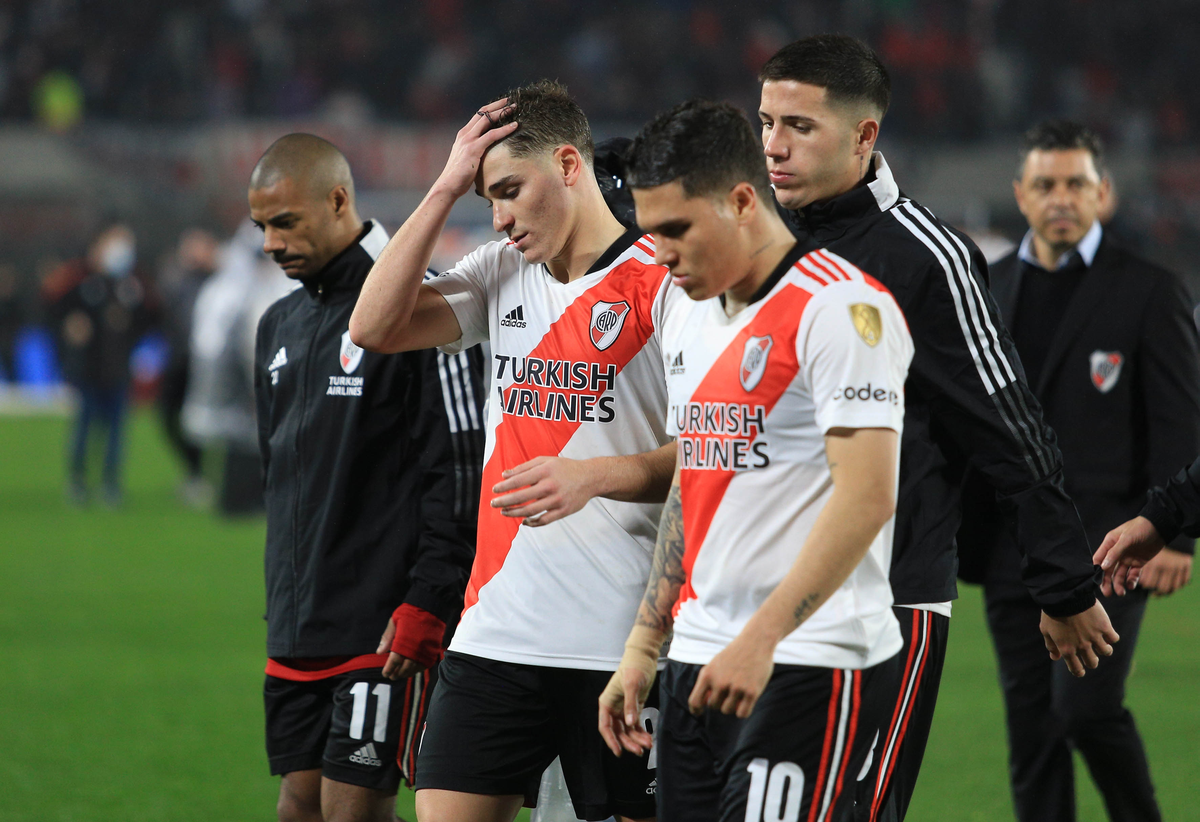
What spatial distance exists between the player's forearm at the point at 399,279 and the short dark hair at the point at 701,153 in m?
0.69

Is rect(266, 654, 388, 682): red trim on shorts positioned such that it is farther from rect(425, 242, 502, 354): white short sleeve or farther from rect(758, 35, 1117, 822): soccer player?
rect(758, 35, 1117, 822): soccer player

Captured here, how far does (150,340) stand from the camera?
22.6 m

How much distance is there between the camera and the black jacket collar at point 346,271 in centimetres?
388

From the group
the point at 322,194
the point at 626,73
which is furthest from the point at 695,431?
the point at 626,73

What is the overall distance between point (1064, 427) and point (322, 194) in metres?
2.31

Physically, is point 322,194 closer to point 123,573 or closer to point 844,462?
point 844,462

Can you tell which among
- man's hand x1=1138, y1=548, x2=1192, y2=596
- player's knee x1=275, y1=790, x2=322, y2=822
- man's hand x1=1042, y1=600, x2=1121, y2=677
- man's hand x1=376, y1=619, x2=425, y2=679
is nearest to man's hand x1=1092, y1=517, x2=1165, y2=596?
man's hand x1=1042, y1=600, x2=1121, y2=677

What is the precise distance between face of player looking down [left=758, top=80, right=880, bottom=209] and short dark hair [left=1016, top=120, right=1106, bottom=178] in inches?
62.3

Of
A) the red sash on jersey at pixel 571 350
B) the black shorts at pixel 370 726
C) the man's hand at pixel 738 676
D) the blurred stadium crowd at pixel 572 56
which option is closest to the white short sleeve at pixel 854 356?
the man's hand at pixel 738 676

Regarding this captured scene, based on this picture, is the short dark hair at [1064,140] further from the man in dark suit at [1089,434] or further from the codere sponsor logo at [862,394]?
the codere sponsor logo at [862,394]

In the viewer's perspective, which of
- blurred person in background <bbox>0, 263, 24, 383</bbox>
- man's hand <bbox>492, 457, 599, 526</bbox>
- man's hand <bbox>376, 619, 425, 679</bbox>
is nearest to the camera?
man's hand <bbox>492, 457, 599, 526</bbox>

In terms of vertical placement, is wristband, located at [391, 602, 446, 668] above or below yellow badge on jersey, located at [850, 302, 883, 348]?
below

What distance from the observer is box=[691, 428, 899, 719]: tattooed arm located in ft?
7.50

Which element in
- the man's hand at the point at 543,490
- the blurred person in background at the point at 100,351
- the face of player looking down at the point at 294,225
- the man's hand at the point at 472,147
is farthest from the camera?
the blurred person in background at the point at 100,351
